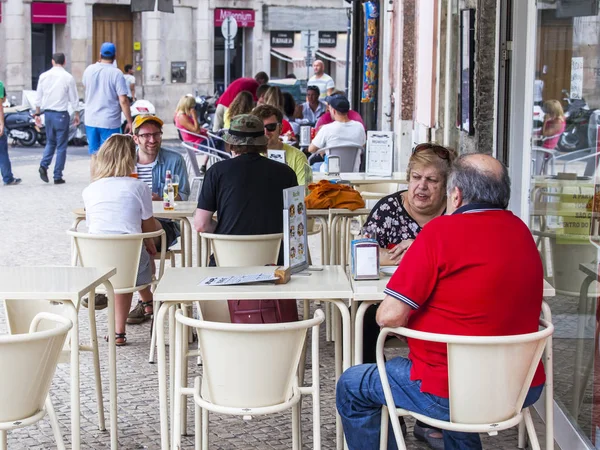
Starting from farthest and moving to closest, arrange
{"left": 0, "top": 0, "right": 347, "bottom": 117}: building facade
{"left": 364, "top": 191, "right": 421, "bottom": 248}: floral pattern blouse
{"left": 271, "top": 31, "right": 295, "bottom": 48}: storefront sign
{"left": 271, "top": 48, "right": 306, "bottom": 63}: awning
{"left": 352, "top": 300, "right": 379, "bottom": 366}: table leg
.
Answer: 1. {"left": 271, "top": 31, "right": 295, "bottom": 48}: storefront sign
2. {"left": 271, "top": 48, "right": 306, "bottom": 63}: awning
3. {"left": 0, "top": 0, "right": 347, "bottom": 117}: building facade
4. {"left": 364, "top": 191, "right": 421, "bottom": 248}: floral pattern blouse
5. {"left": 352, "top": 300, "right": 379, "bottom": 366}: table leg

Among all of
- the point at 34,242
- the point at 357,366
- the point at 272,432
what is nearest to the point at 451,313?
the point at 357,366

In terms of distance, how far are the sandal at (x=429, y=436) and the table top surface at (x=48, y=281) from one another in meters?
1.50

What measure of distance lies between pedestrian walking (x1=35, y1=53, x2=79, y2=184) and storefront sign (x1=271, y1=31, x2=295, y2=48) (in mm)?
21171

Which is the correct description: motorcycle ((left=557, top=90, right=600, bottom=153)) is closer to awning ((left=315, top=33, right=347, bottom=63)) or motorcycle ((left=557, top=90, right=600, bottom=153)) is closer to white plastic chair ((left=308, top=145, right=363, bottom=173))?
white plastic chair ((left=308, top=145, right=363, bottom=173))

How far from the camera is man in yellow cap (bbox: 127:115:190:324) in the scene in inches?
288

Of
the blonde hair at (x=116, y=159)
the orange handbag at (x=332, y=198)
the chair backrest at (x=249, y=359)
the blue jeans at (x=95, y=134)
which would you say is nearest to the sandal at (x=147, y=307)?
the blonde hair at (x=116, y=159)

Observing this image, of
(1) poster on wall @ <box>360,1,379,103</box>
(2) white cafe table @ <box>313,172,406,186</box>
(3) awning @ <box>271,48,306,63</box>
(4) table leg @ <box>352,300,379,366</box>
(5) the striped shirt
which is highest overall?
(3) awning @ <box>271,48,306,63</box>

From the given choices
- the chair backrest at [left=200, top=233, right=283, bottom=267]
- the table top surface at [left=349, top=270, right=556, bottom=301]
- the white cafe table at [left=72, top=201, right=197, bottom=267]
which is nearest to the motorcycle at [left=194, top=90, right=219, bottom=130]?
the white cafe table at [left=72, top=201, right=197, bottom=267]

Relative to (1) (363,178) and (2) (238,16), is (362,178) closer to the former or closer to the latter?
(1) (363,178)

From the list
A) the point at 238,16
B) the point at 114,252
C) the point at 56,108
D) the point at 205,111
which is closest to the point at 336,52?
the point at 238,16

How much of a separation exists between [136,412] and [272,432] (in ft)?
2.33

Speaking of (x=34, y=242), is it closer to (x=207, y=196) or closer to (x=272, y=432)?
(x=207, y=196)

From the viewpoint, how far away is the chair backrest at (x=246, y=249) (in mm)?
5357

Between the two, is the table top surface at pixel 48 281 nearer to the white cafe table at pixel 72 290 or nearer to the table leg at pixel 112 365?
the white cafe table at pixel 72 290
